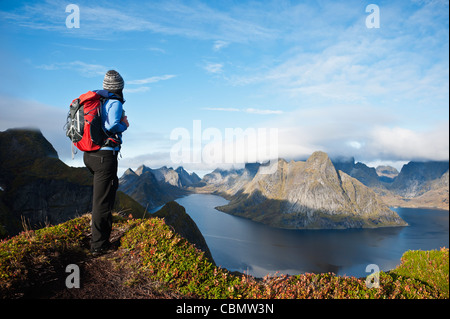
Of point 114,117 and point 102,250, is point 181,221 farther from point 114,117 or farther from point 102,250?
point 114,117

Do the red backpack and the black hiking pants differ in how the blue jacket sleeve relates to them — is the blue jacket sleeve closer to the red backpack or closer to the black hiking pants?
the red backpack

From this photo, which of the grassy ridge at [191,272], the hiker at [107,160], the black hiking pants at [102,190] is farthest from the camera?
the black hiking pants at [102,190]

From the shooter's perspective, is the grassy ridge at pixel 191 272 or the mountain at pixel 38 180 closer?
the grassy ridge at pixel 191 272

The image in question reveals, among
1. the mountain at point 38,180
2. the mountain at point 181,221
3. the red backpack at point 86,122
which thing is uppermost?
the red backpack at point 86,122

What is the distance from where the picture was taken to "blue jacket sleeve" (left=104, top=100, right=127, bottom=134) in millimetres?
7633

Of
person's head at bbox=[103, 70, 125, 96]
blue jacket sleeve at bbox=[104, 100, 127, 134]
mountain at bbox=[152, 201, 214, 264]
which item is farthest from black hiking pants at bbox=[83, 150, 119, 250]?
mountain at bbox=[152, 201, 214, 264]

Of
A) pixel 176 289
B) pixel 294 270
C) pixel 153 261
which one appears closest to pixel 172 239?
pixel 153 261

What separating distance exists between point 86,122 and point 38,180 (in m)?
146

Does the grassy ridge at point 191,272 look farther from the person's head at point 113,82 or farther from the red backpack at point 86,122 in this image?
the person's head at point 113,82

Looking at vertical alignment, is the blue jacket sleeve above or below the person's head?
below

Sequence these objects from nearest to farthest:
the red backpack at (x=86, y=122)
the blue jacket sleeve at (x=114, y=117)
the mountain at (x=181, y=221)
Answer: the red backpack at (x=86, y=122) → the blue jacket sleeve at (x=114, y=117) → the mountain at (x=181, y=221)

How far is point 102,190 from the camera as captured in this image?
8.08m

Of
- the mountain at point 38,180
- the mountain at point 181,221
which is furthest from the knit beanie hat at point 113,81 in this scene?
the mountain at point 38,180

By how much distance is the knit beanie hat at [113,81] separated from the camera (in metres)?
8.13
